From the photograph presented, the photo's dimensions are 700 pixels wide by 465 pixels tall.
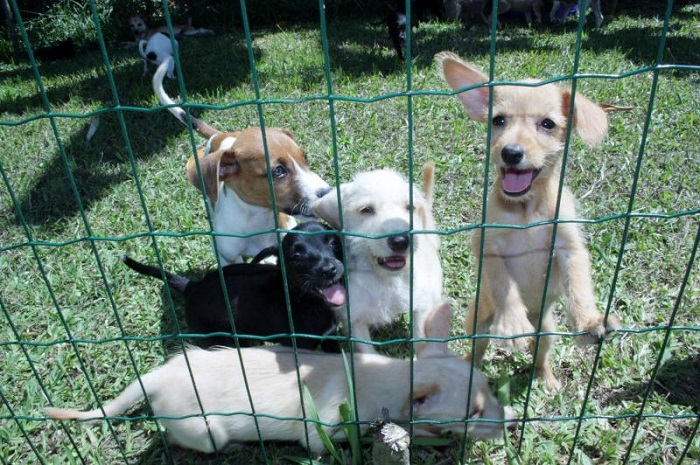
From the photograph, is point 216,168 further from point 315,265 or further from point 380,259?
point 380,259

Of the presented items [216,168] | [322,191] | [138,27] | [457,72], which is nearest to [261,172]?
[216,168]

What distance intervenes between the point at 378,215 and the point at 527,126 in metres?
0.89

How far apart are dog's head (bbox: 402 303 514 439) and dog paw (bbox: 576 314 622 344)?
509 millimetres

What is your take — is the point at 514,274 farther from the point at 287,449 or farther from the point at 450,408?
the point at 287,449

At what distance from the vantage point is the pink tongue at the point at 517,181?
2.69m

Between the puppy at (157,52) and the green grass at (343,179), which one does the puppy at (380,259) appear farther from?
the puppy at (157,52)

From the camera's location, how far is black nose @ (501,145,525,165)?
2.58 meters

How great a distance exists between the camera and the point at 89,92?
8344 millimetres

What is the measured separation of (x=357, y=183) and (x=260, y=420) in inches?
→ 54.4

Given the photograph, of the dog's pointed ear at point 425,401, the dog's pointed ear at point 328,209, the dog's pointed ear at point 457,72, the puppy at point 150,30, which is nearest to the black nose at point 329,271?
the dog's pointed ear at point 328,209

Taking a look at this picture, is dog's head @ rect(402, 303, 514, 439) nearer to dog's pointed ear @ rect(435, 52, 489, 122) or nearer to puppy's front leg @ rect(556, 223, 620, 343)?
puppy's front leg @ rect(556, 223, 620, 343)

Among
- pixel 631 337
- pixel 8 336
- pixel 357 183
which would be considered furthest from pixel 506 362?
pixel 8 336

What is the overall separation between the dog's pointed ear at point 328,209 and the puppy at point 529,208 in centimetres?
80

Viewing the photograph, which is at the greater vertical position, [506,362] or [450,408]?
[450,408]
